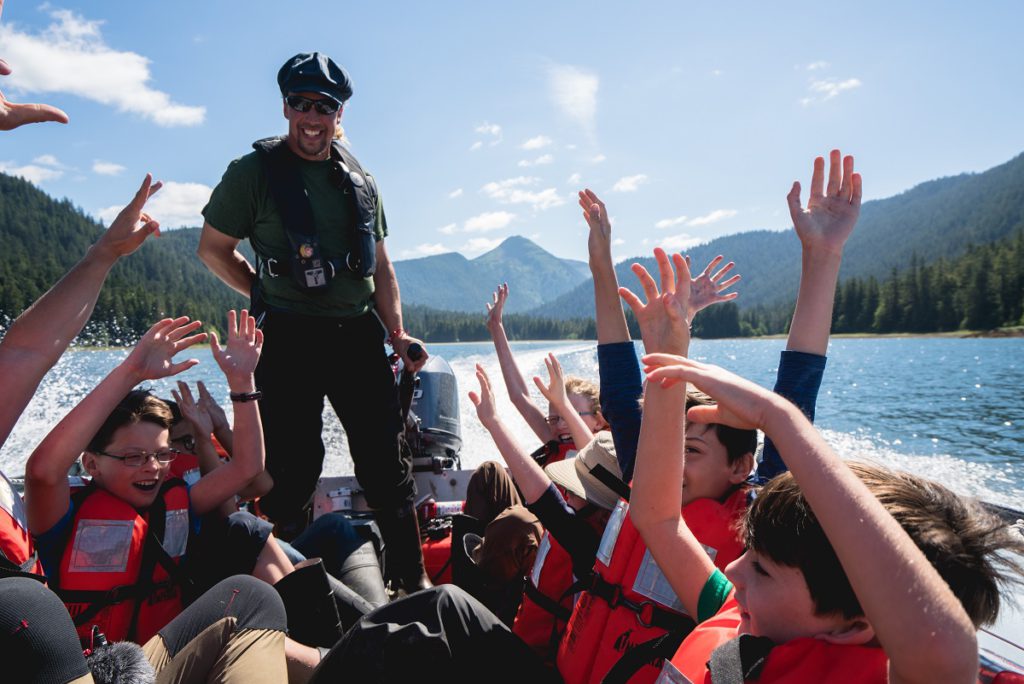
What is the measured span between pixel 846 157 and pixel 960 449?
9.87m

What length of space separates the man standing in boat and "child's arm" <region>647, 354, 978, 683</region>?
247cm

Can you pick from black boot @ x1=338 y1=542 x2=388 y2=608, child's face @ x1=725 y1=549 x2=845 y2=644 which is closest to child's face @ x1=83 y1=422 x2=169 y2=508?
black boot @ x1=338 y1=542 x2=388 y2=608

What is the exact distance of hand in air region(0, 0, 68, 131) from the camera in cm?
136

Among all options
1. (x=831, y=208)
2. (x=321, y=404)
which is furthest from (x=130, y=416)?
(x=831, y=208)

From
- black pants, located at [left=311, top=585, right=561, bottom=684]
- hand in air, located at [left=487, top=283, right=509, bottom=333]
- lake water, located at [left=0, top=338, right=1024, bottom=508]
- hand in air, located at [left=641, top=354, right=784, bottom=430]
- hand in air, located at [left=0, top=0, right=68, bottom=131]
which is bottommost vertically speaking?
lake water, located at [left=0, top=338, right=1024, bottom=508]

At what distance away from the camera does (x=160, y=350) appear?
6.48ft

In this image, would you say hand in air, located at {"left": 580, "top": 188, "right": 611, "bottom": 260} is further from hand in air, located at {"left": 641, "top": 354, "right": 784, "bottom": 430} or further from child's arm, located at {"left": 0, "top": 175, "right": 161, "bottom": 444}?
child's arm, located at {"left": 0, "top": 175, "right": 161, "bottom": 444}

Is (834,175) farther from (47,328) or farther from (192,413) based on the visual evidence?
(192,413)

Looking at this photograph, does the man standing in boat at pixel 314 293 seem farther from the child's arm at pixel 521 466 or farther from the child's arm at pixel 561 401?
the child's arm at pixel 521 466

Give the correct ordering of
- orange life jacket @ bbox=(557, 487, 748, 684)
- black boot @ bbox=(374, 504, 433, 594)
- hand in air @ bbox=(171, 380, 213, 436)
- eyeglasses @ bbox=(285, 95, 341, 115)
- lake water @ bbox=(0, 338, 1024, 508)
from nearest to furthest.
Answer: orange life jacket @ bbox=(557, 487, 748, 684), eyeglasses @ bbox=(285, 95, 341, 115), hand in air @ bbox=(171, 380, 213, 436), black boot @ bbox=(374, 504, 433, 594), lake water @ bbox=(0, 338, 1024, 508)

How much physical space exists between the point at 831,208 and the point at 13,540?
2.38m

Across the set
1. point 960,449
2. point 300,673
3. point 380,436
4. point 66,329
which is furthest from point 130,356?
point 960,449

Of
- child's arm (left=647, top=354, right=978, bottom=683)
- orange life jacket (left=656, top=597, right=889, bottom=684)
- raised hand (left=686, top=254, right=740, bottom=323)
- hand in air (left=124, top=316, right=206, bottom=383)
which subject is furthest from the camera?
raised hand (left=686, top=254, right=740, bottom=323)

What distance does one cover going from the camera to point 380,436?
3160 mm
